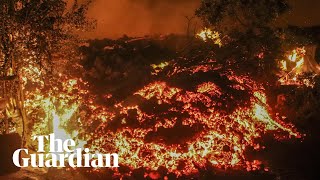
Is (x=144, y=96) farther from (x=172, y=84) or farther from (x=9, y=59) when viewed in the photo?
(x=9, y=59)

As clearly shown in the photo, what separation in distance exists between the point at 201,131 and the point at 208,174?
1556mm

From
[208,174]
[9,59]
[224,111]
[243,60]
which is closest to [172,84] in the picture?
[224,111]

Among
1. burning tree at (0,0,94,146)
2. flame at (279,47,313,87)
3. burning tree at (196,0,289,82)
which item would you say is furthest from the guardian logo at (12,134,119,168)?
flame at (279,47,313,87)

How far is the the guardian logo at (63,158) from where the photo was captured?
441 inches

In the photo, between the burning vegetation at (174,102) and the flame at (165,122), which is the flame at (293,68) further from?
the flame at (165,122)

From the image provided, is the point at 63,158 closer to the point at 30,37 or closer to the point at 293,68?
the point at 30,37

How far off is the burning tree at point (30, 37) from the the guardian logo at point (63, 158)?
2.72 ft

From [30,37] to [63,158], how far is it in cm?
357

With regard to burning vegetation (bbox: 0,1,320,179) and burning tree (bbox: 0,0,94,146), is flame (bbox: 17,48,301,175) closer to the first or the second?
burning vegetation (bbox: 0,1,320,179)

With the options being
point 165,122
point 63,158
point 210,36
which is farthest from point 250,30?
point 63,158

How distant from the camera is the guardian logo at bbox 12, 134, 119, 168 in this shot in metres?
11.2

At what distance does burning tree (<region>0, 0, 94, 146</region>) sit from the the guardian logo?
2.72ft

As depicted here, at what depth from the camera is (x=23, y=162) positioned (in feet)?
37.2

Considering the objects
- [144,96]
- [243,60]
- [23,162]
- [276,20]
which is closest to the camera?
[23,162]
